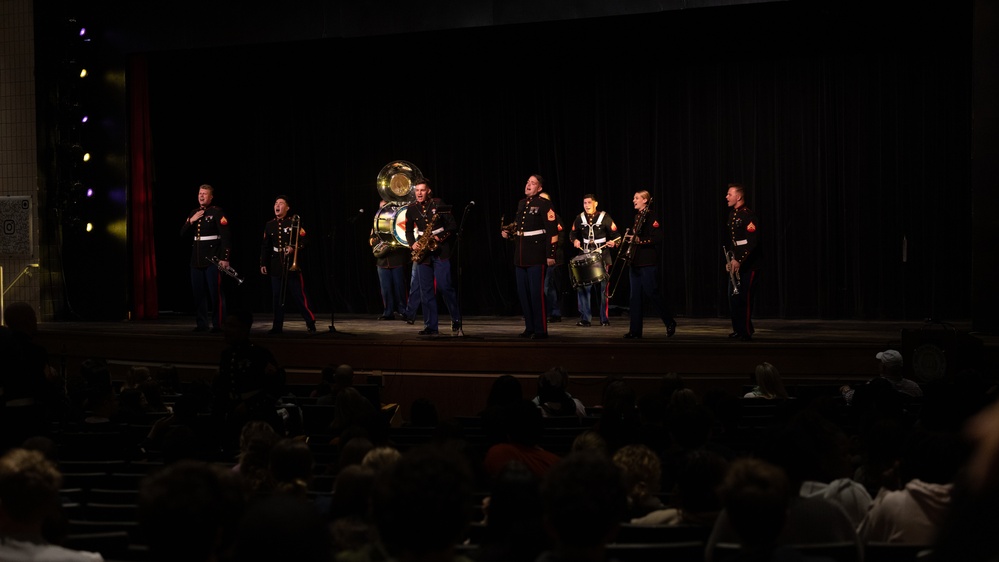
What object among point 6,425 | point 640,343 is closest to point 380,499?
point 6,425

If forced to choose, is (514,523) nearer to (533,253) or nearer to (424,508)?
(424,508)

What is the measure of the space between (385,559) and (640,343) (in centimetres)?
863

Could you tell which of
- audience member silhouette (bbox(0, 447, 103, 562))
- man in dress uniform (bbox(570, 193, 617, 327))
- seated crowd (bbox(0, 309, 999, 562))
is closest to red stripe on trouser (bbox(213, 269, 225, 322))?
man in dress uniform (bbox(570, 193, 617, 327))

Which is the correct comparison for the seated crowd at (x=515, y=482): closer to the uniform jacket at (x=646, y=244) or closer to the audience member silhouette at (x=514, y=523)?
the audience member silhouette at (x=514, y=523)

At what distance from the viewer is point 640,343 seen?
11375mm

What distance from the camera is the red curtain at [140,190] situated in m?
15.9

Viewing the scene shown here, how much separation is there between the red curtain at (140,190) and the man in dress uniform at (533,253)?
6750mm

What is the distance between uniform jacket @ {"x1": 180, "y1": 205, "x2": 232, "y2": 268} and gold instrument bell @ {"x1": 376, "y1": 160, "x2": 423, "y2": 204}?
370 centimetres

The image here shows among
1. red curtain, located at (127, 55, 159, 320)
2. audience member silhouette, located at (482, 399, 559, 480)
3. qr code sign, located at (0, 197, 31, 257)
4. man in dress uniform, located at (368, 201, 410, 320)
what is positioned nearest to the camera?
audience member silhouette, located at (482, 399, 559, 480)

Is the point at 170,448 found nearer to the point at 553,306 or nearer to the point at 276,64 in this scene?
the point at 553,306

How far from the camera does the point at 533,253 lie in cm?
1200

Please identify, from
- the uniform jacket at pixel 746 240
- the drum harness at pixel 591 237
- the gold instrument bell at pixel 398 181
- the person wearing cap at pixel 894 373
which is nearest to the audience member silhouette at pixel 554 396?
the person wearing cap at pixel 894 373

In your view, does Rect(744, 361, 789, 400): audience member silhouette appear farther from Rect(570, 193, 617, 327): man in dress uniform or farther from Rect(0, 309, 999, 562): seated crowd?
Rect(570, 193, 617, 327): man in dress uniform

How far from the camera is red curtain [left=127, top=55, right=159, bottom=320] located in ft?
52.1
